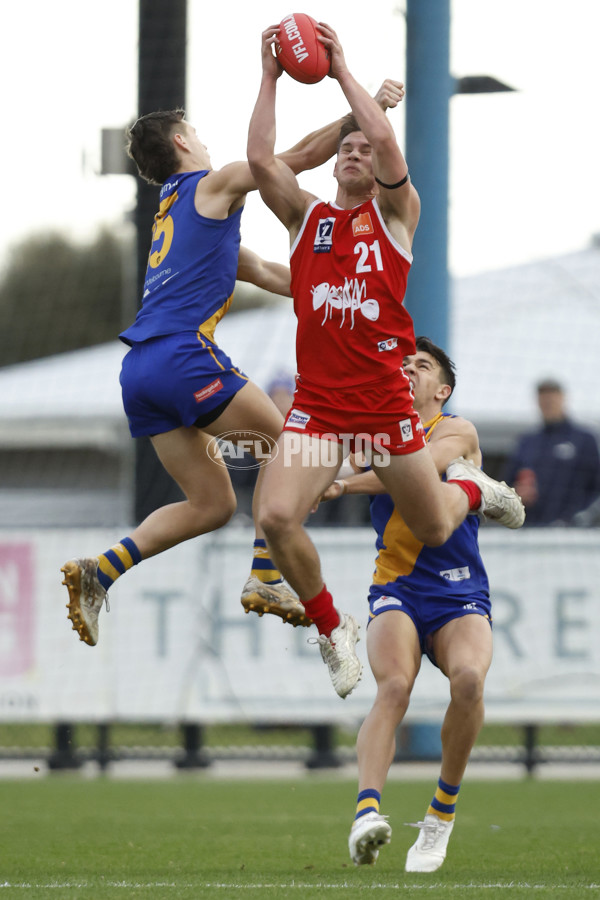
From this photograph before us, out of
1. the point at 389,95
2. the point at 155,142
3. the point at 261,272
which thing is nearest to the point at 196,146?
the point at 155,142

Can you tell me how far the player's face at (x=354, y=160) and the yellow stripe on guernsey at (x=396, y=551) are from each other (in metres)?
1.47

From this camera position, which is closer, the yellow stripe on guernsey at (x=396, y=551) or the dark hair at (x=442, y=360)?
the yellow stripe on guernsey at (x=396, y=551)

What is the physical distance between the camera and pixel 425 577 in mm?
6402

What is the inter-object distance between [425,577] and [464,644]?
358mm

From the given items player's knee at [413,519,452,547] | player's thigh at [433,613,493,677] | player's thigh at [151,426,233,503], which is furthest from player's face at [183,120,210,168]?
player's thigh at [433,613,493,677]

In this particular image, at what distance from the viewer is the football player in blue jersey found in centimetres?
611

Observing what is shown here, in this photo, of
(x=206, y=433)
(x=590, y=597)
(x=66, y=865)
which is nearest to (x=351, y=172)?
(x=206, y=433)

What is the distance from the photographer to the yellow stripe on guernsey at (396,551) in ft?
21.1

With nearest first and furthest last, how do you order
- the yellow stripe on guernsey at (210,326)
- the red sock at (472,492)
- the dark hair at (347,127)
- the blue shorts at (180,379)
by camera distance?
the dark hair at (347,127)
the blue shorts at (180,379)
the yellow stripe on guernsey at (210,326)
the red sock at (472,492)

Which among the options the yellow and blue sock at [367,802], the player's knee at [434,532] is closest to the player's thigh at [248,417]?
the player's knee at [434,532]

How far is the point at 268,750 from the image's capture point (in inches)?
432

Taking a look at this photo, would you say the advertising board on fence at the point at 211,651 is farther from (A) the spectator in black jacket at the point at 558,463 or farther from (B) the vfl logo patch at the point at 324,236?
(B) the vfl logo patch at the point at 324,236

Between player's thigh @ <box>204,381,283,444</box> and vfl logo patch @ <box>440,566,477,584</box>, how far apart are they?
0.97 m

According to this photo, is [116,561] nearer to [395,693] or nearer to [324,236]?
[395,693]
